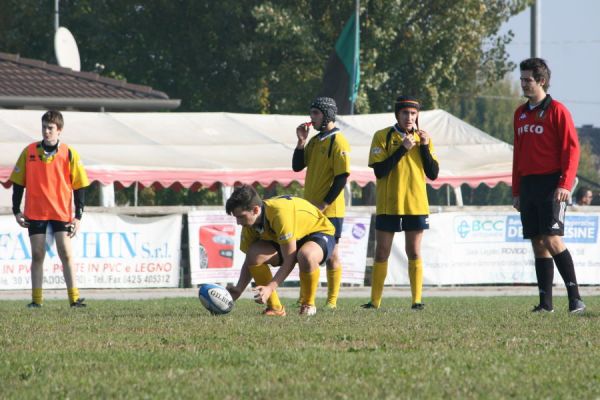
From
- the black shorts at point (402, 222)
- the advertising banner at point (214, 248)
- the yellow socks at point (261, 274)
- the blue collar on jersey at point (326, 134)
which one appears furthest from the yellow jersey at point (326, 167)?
the advertising banner at point (214, 248)

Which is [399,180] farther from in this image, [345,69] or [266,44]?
[266,44]

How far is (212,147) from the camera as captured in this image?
2400 centimetres

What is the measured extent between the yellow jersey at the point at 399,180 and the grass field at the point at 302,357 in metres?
1.83

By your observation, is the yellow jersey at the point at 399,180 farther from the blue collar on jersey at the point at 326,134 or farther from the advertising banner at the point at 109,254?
the advertising banner at the point at 109,254

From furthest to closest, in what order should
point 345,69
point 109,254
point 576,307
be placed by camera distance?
point 345,69
point 109,254
point 576,307

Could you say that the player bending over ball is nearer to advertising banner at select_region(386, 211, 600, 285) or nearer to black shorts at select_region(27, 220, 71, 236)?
black shorts at select_region(27, 220, 71, 236)

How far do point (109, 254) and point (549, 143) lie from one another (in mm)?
10397

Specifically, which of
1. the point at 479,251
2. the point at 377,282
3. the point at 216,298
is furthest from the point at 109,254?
the point at 216,298

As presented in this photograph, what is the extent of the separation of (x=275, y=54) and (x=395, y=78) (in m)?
4.52

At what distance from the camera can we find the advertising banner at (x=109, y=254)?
728 inches

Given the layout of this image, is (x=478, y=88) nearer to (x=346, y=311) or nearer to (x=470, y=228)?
(x=470, y=228)

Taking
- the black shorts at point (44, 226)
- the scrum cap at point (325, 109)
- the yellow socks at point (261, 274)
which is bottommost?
the yellow socks at point (261, 274)

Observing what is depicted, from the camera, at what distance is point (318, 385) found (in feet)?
Answer: 19.2

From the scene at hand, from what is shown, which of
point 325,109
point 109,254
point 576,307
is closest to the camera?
point 576,307
